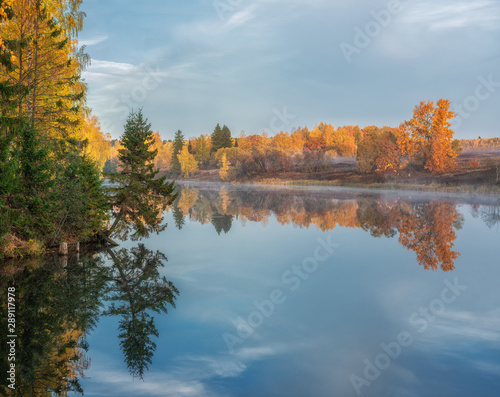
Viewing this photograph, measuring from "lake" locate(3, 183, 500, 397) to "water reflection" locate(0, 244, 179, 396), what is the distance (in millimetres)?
58

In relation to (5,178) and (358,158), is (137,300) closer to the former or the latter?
(5,178)

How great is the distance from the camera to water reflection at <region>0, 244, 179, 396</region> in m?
7.15

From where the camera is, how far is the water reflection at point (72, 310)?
715 cm

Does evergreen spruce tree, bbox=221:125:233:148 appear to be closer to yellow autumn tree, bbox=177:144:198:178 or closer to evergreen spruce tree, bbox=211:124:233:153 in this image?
evergreen spruce tree, bbox=211:124:233:153

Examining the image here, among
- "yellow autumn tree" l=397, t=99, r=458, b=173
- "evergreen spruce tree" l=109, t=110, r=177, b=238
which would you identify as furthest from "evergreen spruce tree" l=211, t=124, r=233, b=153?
"evergreen spruce tree" l=109, t=110, r=177, b=238

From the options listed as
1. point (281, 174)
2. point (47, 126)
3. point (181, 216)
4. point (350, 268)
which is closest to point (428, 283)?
point (350, 268)

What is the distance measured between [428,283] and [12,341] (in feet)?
37.2

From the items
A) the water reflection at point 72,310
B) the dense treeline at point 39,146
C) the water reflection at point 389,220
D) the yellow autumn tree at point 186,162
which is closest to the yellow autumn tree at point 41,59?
the dense treeline at point 39,146

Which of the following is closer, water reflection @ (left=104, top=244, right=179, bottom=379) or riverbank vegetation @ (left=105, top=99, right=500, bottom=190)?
water reflection @ (left=104, top=244, right=179, bottom=379)

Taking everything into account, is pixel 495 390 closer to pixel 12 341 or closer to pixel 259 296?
pixel 259 296

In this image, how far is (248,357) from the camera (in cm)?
788

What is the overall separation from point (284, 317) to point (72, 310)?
530 cm

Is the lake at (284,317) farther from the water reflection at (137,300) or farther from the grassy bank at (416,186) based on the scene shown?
the grassy bank at (416,186)

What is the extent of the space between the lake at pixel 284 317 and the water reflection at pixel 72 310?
6 cm
